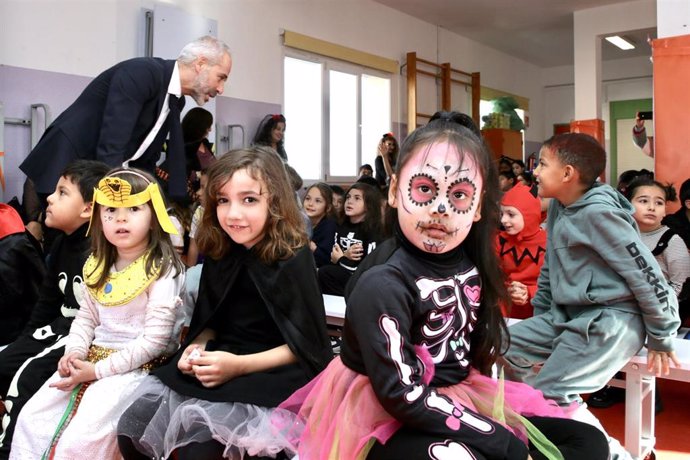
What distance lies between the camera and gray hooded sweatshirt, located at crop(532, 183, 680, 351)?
6.43 ft

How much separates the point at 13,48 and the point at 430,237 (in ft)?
14.8

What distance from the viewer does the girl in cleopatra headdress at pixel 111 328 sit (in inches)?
68.3

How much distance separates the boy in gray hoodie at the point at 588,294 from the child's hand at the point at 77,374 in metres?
1.32

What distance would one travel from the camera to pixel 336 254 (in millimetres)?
4137

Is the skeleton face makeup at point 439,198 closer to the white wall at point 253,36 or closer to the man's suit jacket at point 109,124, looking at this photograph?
the man's suit jacket at point 109,124

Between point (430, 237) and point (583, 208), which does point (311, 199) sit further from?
point (430, 237)

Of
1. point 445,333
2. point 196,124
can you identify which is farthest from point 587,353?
point 196,124

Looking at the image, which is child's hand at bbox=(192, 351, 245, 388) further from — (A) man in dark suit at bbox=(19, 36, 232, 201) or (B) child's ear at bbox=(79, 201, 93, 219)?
(A) man in dark suit at bbox=(19, 36, 232, 201)

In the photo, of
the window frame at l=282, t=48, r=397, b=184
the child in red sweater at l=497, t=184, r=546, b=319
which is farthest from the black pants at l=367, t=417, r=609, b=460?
the window frame at l=282, t=48, r=397, b=184

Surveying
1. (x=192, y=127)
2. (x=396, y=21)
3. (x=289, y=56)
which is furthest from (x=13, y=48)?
(x=396, y=21)

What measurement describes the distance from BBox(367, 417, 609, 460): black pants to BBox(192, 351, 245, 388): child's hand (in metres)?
0.54

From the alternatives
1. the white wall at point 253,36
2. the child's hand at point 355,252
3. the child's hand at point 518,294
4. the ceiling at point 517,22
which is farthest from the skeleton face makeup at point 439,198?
the ceiling at point 517,22

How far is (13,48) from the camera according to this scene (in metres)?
4.66

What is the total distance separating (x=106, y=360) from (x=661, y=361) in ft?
5.52
